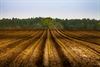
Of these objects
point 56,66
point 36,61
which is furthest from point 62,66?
point 36,61

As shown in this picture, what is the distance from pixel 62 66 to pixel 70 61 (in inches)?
Result: 44.2

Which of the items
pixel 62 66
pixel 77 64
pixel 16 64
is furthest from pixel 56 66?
pixel 16 64

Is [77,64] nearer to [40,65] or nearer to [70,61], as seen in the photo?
[70,61]

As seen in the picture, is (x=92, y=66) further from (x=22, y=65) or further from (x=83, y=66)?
(x=22, y=65)

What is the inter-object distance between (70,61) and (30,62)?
173 cm

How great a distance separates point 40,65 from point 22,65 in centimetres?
71

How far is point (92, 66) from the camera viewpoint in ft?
29.8

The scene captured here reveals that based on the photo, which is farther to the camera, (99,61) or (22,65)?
(99,61)

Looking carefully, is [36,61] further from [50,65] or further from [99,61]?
[99,61]

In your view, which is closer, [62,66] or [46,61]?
[62,66]

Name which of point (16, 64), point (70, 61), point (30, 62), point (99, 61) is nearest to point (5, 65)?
point (16, 64)

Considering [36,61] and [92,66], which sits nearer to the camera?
[92,66]

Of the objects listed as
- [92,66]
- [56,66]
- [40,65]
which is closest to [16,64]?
[40,65]

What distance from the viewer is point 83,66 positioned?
9.05 metres
